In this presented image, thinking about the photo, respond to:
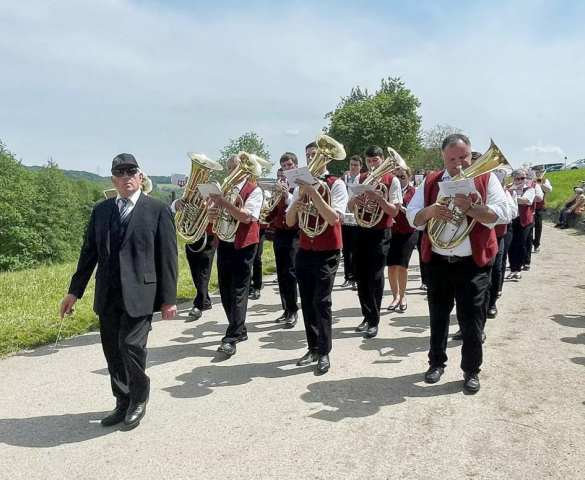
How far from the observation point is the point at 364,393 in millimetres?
4211

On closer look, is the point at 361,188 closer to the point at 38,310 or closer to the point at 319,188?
the point at 319,188

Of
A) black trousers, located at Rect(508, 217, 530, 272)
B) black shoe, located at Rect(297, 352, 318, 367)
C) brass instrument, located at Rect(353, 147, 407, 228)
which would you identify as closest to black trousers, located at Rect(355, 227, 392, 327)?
brass instrument, located at Rect(353, 147, 407, 228)

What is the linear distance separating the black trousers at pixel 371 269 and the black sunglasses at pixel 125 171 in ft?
9.99

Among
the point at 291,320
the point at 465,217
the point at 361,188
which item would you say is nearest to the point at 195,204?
the point at 291,320

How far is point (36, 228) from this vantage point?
125 ft

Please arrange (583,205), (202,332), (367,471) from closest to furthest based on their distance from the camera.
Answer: (367,471)
(202,332)
(583,205)

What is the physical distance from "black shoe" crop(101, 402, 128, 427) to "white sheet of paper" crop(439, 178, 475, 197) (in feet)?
9.52

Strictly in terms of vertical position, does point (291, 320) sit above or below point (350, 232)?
below

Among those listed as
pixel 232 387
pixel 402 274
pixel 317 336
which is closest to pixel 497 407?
pixel 317 336

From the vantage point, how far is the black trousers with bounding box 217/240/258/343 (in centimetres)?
536

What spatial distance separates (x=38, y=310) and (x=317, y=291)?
4.03 metres

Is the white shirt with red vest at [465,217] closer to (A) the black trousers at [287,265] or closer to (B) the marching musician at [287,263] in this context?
(B) the marching musician at [287,263]

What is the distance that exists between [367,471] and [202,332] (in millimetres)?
3576

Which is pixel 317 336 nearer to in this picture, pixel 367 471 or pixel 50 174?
pixel 367 471
